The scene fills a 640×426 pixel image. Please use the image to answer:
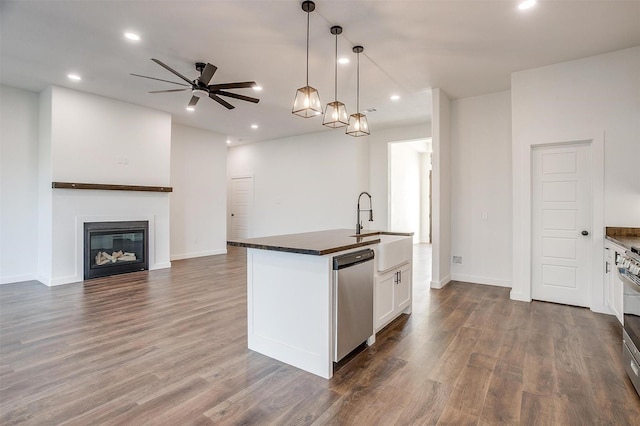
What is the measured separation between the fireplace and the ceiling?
7.28 feet

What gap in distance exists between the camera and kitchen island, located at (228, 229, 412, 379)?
7.43 feet

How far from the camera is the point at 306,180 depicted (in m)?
8.21

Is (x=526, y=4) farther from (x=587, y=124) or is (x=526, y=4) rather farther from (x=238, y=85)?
(x=238, y=85)

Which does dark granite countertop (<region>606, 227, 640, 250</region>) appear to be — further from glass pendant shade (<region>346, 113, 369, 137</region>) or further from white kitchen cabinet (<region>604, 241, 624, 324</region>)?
glass pendant shade (<region>346, 113, 369, 137</region>)

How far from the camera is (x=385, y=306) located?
Answer: 3070 millimetres

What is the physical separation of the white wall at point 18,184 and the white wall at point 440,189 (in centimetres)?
641

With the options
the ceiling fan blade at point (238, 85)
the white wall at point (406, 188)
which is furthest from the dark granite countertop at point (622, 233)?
the white wall at point (406, 188)

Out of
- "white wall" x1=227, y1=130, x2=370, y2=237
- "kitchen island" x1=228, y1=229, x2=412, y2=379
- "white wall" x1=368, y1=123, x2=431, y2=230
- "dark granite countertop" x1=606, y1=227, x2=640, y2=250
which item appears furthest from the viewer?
"white wall" x1=227, y1=130, x2=370, y2=237

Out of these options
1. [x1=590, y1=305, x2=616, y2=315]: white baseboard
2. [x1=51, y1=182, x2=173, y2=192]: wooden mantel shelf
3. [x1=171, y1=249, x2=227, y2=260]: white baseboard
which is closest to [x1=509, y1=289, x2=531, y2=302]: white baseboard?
[x1=590, y1=305, x2=616, y2=315]: white baseboard

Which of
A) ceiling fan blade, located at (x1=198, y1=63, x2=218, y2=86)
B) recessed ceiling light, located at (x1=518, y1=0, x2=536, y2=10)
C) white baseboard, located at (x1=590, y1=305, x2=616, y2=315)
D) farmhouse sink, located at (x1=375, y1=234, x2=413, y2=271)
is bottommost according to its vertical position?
white baseboard, located at (x1=590, y1=305, x2=616, y2=315)

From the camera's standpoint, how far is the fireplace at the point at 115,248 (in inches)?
204

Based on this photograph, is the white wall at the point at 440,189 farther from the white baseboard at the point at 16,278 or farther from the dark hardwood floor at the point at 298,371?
the white baseboard at the point at 16,278

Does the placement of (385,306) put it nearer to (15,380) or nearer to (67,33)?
(15,380)

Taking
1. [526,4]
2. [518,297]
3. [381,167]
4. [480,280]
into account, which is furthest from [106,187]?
[518,297]
